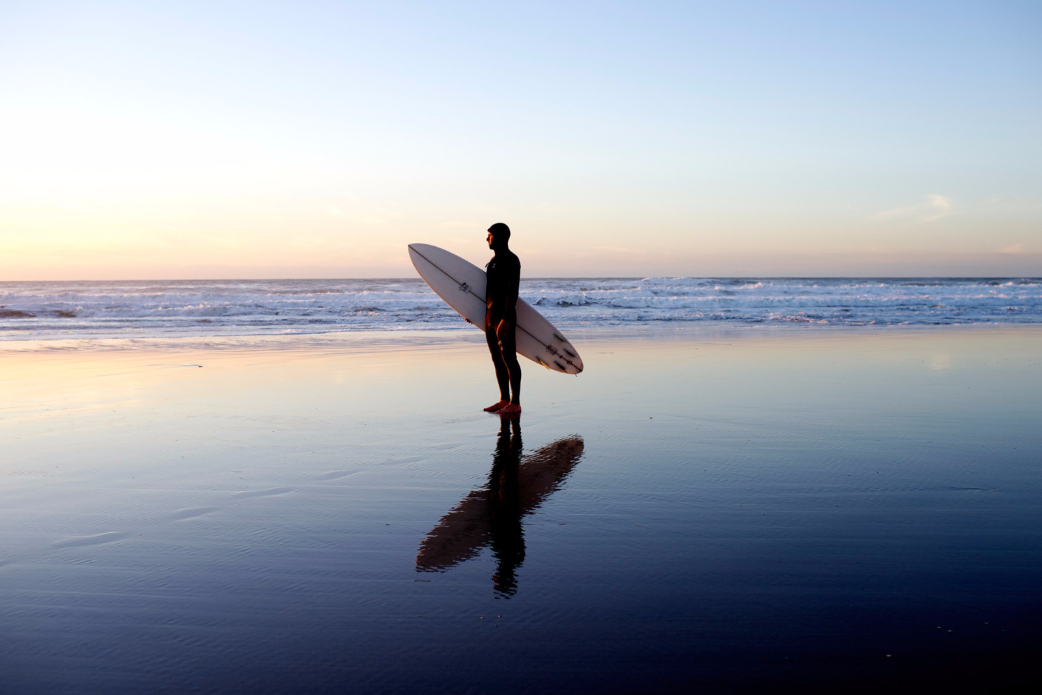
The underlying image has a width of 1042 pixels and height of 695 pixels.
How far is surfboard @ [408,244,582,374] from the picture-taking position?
300 inches

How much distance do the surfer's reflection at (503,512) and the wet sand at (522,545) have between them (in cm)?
2

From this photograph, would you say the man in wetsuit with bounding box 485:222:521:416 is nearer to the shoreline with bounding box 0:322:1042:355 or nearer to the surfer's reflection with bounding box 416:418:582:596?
the surfer's reflection with bounding box 416:418:582:596

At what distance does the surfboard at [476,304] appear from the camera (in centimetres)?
761

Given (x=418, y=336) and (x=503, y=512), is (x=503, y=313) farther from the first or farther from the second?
(x=418, y=336)

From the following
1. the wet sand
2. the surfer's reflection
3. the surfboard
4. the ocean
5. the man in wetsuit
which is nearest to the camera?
the wet sand

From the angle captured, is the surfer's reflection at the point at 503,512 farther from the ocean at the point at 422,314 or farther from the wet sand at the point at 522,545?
the ocean at the point at 422,314

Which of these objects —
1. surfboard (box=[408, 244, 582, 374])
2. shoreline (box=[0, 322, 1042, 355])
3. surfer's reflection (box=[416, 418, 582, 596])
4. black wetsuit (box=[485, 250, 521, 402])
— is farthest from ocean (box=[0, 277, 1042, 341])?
surfer's reflection (box=[416, 418, 582, 596])

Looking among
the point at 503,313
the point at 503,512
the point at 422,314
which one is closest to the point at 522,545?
the point at 503,512

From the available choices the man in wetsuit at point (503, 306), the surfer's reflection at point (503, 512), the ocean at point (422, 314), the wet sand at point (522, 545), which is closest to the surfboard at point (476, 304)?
the man in wetsuit at point (503, 306)

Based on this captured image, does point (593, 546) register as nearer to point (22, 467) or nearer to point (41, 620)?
point (41, 620)

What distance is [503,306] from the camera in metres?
6.46

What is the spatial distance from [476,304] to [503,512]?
4431 millimetres

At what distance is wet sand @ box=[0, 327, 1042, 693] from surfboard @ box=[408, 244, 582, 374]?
1290 mm

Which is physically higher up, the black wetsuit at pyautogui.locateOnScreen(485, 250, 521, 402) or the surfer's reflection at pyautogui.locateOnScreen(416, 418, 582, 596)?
the black wetsuit at pyautogui.locateOnScreen(485, 250, 521, 402)
